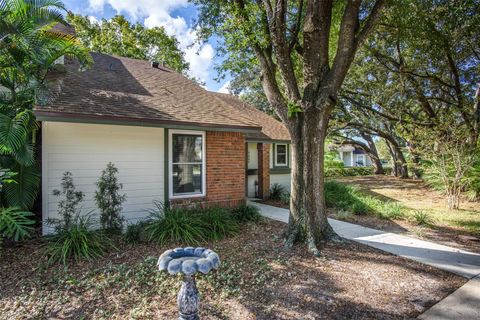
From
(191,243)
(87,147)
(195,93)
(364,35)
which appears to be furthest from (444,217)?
(87,147)

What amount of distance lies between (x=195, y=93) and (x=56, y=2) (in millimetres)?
5086

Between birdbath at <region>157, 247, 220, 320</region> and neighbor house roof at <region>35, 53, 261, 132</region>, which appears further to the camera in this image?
neighbor house roof at <region>35, 53, 261, 132</region>

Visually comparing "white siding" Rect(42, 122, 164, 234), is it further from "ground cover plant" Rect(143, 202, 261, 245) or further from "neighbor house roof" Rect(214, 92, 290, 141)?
"neighbor house roof" Rect(214, 92, 290, 141)

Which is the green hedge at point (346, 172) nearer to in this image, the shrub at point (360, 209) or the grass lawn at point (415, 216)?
the grass lawn at point (415, 216)

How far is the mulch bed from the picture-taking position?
3645 mm

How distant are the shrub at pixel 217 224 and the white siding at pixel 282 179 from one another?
5879 millimetres

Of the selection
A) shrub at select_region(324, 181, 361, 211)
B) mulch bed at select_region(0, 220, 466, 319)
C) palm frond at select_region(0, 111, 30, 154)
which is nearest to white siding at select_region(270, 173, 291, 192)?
shrub at select_region(324, 181, 361, 211)

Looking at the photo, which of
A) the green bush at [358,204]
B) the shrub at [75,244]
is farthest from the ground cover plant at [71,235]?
the green bush at [358,204]

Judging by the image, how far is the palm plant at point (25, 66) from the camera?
5301 millimetres

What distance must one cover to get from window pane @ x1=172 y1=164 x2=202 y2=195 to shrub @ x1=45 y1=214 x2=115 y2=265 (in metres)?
2.59

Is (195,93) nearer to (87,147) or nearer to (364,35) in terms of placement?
(87,147)

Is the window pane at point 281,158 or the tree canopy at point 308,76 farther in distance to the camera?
the window pane at point 281,158

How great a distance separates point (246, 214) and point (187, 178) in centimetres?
197

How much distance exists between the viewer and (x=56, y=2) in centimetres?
589
